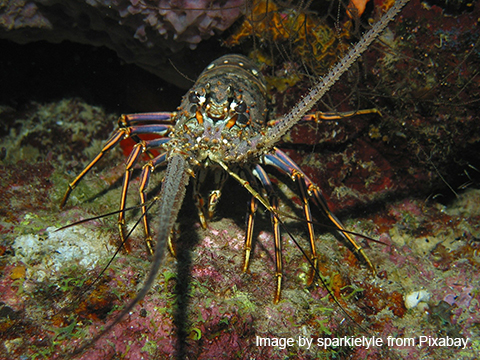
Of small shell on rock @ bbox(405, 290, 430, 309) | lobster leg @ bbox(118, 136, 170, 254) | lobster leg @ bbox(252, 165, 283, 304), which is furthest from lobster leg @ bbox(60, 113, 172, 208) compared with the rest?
small shell on rock @ bbox(405, 290, 430, 309)

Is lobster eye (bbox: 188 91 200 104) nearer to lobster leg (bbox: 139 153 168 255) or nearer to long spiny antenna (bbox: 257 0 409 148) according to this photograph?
lobster leg (bbox: 139 153 168 255)

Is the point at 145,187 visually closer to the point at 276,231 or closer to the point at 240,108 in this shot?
the point at 240,108

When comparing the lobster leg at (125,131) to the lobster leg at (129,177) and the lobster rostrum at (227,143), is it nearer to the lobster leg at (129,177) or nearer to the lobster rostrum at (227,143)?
the lobster rostrum at (227,143)

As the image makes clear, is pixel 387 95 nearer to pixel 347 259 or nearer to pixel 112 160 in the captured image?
pixel 347 259

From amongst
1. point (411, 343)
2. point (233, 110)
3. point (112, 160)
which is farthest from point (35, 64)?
point (411, 343)

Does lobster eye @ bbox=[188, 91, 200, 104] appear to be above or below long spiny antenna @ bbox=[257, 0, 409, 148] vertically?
above

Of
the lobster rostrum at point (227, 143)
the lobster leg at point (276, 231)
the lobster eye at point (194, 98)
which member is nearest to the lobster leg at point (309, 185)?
the lobster rostrum at point (227, 143)

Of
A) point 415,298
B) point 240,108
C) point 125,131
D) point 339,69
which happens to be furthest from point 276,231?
point 125,131

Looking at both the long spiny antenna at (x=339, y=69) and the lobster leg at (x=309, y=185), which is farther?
the lobster leg at (x=309, y=185)
